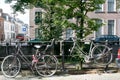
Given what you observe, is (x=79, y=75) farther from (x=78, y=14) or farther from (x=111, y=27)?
(x=111, y=27)

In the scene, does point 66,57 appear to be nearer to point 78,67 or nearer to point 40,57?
point 78,67

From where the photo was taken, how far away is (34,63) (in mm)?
10133

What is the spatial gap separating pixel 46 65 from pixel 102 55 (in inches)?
86.0

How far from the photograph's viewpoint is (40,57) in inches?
399

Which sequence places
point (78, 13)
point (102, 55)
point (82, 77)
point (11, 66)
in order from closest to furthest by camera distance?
point (11, 66) < point (82, 77) < point (102, 55) < point (78, 13)

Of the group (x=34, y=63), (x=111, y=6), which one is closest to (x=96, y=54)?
(x=34, y=63)

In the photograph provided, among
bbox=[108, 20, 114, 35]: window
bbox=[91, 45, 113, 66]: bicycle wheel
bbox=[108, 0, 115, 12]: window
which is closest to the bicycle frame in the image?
bbox=[91, 45, 113, 66]: bicycle wheel

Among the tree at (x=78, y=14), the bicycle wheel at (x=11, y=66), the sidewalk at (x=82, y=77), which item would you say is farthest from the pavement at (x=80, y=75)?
the tree at (x=78, y=14)

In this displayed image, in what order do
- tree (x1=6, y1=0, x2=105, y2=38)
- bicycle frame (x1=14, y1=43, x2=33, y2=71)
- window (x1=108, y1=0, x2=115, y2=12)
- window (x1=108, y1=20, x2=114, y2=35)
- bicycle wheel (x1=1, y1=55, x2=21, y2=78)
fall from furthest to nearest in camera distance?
window (x1=108, y1=20, x2=114, y2=35) < window (x1=108, y1=0, x2=115, y2=12) < tree (x1=6, y1=0, x2=105, y2=38) < bicycle frame (x1=14, y1=43, x2=33, y2=71) < bicycle wheel (x1=1, y1=55, x2=21, y2=78)

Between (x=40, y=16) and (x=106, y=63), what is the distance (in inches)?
311

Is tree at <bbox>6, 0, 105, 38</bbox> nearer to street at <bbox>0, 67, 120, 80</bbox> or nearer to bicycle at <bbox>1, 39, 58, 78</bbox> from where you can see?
street at <bbox>0, 67, 120, 80</bbox>

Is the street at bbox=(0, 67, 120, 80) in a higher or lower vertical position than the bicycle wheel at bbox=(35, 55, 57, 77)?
lower

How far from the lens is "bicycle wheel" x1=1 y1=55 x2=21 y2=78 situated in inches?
389

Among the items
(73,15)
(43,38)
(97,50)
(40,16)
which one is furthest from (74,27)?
(40,16)
